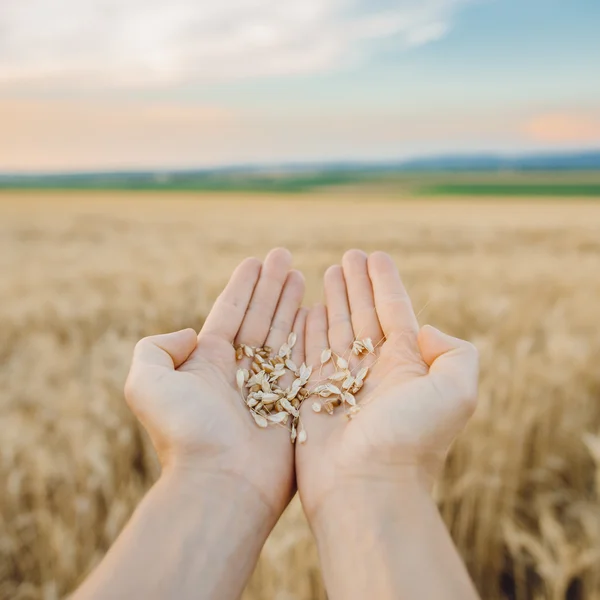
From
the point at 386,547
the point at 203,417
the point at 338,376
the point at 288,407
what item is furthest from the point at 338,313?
the point at 386,547

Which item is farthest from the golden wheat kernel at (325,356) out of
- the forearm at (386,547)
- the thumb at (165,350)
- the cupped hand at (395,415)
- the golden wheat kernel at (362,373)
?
the forearm at (386,547)

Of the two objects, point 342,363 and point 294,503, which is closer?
point 342,363

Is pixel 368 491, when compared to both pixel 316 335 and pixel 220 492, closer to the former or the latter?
pixel 220 492

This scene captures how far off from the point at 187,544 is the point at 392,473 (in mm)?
466

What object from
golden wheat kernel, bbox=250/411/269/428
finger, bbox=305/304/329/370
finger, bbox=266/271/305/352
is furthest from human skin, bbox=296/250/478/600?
finger, bbox=266/271/305/352

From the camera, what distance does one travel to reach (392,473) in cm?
151

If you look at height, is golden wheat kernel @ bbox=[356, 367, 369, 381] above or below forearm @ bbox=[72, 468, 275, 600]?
above

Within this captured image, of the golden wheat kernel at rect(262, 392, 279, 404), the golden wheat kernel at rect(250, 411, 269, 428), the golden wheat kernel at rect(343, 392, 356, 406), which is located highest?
the golden wheat kernel at rect(343, 392, 356, 406)

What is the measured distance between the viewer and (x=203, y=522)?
4.82 ft

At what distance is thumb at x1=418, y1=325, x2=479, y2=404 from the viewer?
1538 mm

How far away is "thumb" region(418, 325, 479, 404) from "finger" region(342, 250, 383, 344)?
26cm

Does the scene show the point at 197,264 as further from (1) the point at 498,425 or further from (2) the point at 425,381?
(2) the point at 425,381

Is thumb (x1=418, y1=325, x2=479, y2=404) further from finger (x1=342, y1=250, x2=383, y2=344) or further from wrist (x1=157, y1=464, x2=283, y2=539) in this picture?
wrist (x1=157, y1=464, x2=283, y2=539)

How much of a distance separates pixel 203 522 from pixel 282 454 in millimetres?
264
